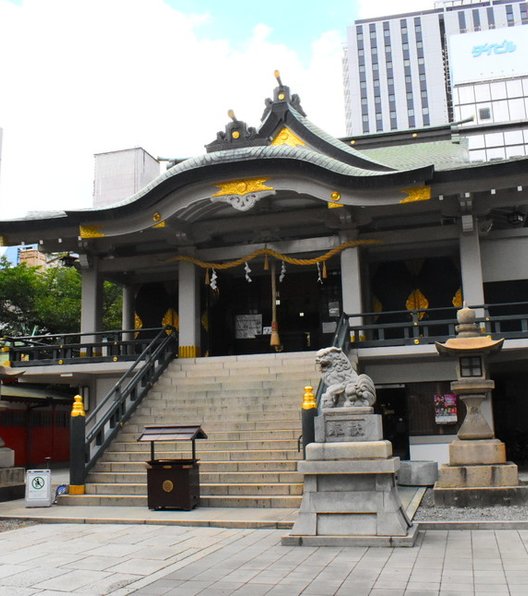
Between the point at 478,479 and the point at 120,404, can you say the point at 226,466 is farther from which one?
the point at 478,479

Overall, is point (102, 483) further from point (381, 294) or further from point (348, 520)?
point (381, 294)

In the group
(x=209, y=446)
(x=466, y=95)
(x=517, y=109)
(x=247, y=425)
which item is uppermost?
(x=466, y=95)

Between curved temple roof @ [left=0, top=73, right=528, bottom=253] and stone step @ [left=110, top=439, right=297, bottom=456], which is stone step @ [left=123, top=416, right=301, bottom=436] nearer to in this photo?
stone step @ [left=110, top=439, right=297, bottom=456]

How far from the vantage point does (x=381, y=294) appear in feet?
67.2

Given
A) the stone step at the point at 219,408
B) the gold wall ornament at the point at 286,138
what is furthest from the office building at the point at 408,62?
the stone step at the point at 219,408

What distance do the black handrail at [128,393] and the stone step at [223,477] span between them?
41 centimetres

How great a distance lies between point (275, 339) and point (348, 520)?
429 inches

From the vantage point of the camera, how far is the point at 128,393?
15195mm

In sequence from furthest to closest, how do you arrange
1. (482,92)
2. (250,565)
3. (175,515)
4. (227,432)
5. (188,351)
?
(482,92) → (188,351) → (227,432) → (175,515) → (250,565)

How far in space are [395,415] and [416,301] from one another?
3763mm

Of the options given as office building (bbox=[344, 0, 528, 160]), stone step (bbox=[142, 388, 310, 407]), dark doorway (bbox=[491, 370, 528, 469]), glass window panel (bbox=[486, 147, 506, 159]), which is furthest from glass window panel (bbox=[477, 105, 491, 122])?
stone step (bbox=[142, 388, 310, 407])

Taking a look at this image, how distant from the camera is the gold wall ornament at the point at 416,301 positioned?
19.9 metres

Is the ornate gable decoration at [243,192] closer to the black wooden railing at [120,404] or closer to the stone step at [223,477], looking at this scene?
the black wooden railing at [120,404]

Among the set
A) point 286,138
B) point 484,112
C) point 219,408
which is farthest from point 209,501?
point 484,112
